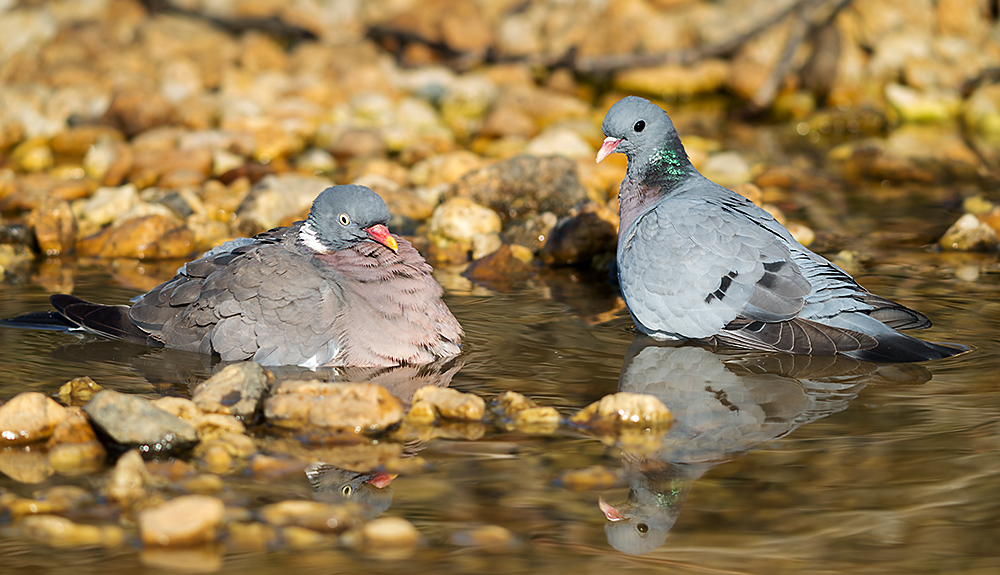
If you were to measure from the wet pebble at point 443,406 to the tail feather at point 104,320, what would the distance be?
1918 millimetres

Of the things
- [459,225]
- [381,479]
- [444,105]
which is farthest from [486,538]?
[444,105]

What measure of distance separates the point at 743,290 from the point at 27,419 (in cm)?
362

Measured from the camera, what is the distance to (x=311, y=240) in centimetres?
569

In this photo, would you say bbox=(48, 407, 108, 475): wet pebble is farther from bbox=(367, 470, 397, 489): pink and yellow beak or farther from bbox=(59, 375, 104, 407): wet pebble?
bbox=(367, 470, 397, 489): pink and yellow beak

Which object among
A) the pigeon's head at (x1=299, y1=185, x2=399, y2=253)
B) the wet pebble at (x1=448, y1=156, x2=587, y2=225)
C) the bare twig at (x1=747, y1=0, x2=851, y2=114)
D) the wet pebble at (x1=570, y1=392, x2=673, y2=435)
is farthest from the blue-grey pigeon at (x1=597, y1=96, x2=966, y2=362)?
the bare twig at (x1=747, y1=0, x2=851, y2=114)

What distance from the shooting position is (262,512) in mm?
3711

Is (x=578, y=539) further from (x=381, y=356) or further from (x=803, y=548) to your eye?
(x=381, y=356)

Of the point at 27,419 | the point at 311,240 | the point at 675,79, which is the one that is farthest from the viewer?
the point at 675,79

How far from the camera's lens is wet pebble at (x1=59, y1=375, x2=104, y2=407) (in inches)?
190

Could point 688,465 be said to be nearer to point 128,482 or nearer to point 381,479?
point 381,479

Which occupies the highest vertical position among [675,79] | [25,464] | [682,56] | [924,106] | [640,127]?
[682,56]

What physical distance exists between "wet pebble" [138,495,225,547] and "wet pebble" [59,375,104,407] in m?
1.47

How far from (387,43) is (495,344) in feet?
34.3

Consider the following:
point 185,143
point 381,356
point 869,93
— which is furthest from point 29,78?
point 869,93
